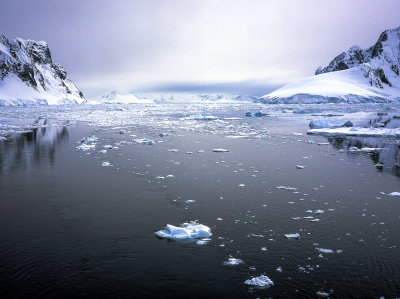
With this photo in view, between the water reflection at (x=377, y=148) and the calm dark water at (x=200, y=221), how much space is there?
1049mm

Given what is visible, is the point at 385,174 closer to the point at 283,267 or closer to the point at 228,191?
the point at 228,191

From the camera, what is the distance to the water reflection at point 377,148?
1283cm

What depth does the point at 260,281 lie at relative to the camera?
4.77 metres

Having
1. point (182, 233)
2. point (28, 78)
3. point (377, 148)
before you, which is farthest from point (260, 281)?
point (28, 78)

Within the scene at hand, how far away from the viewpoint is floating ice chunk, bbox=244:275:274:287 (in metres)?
4.71

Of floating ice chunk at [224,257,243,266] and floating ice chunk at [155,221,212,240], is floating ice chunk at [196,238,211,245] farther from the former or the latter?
floating ice chunk at [224,257,243,266]

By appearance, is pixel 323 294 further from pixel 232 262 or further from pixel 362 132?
pixel 362 132

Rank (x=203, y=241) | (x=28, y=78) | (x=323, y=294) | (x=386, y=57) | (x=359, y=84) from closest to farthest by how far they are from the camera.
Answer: (x=323, y=294) → (x=203, y=241) → (x=28, y=78) → (x=359, y=84) → (x=386, y=57)

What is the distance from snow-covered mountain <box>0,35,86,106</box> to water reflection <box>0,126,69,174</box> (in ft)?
265

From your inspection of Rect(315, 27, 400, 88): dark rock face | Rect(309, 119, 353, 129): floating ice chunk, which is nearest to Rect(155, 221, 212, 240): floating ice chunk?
Rect(309, 119, 353, 129): floating ice chunk

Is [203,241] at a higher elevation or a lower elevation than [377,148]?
lower

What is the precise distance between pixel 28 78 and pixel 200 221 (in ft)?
427

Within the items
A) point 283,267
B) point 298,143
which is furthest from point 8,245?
point 298,143

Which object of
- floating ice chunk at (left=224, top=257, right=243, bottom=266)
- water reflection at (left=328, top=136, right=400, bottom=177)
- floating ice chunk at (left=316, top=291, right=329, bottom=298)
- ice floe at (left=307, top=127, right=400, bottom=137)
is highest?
ice floe at (left=307, top=127, right=400, bottom=137)
